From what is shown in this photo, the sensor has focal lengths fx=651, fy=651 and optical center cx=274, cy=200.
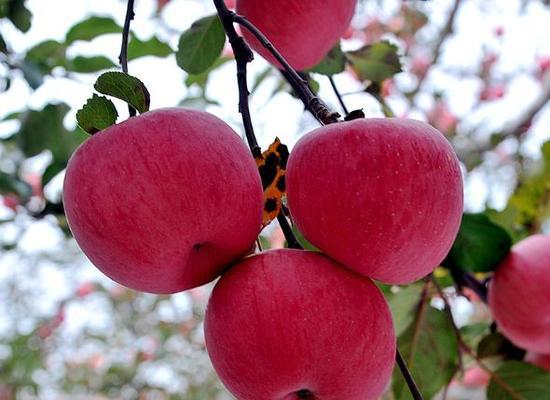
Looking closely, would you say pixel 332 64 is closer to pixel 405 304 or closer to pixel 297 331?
pixel 405 304

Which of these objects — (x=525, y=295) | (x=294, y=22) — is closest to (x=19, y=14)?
(x=294, y=22)

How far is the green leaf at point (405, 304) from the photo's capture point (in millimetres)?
940

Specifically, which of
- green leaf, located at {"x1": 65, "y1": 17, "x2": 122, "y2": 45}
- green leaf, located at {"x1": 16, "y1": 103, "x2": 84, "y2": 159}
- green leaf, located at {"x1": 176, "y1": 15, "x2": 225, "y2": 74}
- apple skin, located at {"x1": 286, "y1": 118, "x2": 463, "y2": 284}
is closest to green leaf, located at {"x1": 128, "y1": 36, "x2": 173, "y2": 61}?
green leaf, located at {"x1": 65, "y1": 17, "x2": 122, "y2": 45}

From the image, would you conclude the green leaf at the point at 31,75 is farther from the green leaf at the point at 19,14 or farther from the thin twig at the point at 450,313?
the thin twig at the point at 450,313

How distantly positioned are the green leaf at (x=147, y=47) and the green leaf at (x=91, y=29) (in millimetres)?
51

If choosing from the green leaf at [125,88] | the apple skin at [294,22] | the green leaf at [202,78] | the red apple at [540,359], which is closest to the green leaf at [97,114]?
the green leaf at [125,88]

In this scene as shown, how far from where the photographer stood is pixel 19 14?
927 millimetres

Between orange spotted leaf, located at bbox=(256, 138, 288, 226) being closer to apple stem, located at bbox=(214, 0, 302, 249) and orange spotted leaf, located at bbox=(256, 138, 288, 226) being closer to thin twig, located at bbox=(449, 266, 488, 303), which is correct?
apple stem, located at bbox=(214, 0, 302, 249)

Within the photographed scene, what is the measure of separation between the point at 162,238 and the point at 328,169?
131 millimetres

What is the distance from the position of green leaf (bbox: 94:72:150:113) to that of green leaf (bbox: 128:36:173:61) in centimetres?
61

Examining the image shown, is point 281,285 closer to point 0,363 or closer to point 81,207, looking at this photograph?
point 81,207

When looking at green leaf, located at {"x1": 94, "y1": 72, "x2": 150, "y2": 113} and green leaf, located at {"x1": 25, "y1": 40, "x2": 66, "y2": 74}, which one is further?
green leaf, located at {"x1": 25, "y1": 40, "x2": 66, "y2": 74}

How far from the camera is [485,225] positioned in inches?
36.0

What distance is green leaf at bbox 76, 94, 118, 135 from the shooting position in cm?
52
